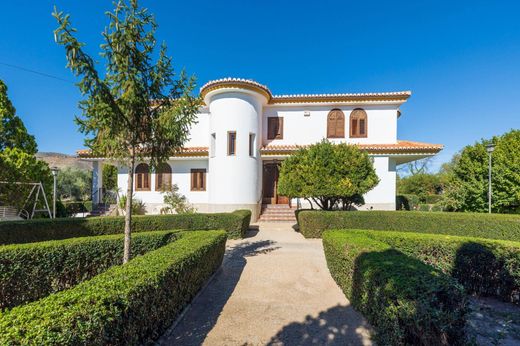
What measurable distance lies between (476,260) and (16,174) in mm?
18846

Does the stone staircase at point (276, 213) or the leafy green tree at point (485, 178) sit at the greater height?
the leafy green tree at point (485, 178)

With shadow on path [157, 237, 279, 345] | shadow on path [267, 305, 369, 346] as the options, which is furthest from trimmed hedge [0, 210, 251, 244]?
shadow on path [267, 305, 369, 346]

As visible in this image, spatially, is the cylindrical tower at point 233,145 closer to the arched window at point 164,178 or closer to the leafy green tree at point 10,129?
the arched window at point 164,178

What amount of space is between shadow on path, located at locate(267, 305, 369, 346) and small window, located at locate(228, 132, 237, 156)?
11025 millimetres

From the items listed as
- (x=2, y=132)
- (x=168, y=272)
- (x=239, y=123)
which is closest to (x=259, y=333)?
(x=168, y=272)

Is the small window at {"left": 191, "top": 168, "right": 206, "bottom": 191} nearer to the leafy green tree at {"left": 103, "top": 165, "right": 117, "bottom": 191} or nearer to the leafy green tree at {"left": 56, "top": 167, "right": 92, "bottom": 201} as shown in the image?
the leafy green tree at {"left": 103, "top": 165, "right": 117, "bottom": 191}

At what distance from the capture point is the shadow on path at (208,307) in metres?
3.40

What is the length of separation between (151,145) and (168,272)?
145 inches

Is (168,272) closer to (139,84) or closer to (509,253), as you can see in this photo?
(139,84)

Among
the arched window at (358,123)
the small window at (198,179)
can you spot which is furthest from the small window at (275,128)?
the small window at (198,179)

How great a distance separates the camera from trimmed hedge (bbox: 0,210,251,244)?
7621 mm

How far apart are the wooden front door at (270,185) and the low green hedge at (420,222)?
5560 mm

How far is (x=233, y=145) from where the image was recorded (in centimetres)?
1415

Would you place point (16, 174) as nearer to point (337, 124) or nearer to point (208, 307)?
point (208, 307)
